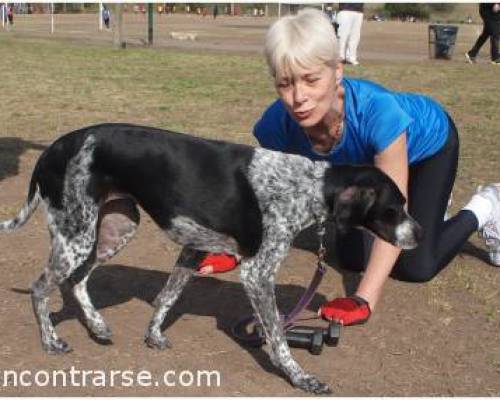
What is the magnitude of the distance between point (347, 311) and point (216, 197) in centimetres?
122

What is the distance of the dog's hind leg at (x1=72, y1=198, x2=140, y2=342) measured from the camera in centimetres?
459

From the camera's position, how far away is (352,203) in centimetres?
409

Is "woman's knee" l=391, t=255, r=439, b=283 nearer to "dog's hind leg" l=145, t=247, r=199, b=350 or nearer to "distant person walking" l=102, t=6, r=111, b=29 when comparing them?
"dog's hind leg" l=145, t=247, r=199, b=350

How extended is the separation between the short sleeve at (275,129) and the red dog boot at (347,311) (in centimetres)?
103

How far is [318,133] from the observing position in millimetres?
4961

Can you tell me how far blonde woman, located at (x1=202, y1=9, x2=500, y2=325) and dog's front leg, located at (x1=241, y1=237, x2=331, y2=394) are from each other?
0.76m

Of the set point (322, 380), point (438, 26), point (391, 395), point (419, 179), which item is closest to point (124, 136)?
point (322, 380)

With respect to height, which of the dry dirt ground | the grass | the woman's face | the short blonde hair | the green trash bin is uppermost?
the short blonde hair

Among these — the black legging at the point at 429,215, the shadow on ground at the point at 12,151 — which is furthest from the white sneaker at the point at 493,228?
the shadow on ground at the point at 12,151

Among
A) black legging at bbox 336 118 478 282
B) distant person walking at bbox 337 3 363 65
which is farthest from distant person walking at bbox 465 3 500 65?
black legging at bbox 336 118 478 282

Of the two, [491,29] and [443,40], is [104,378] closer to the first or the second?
[491,29]

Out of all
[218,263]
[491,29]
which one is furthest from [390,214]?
[491,29]

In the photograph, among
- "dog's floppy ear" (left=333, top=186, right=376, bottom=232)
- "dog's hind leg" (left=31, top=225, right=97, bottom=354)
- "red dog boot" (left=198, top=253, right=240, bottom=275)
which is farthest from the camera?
"red dog boot" (left=198, top=253, right=240, bottom=275)

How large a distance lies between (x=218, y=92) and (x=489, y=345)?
1124 centimetres
